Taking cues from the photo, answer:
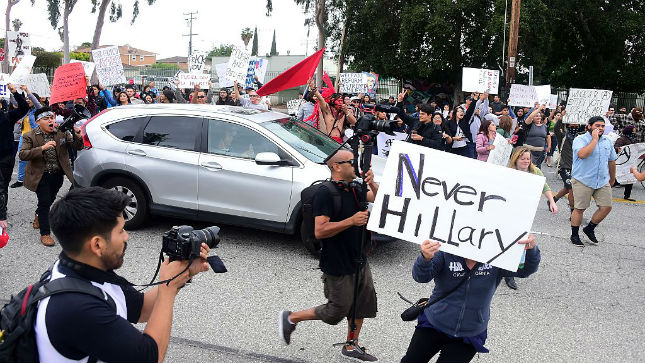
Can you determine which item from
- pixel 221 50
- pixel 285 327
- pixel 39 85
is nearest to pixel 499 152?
pixel 285 327

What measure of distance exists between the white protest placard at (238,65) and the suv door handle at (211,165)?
20.1ft

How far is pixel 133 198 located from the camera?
715 centimetres

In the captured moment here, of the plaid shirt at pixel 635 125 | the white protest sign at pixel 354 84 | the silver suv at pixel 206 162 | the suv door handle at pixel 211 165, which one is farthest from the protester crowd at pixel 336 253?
the plaid shirt at pixel 635 125

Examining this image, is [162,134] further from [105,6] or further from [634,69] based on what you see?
[105,6]

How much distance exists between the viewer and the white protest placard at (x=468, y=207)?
9.93ft

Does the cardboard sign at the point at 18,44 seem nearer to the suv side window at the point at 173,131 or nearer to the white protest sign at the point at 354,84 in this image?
the white protest sign at the point at 354,84

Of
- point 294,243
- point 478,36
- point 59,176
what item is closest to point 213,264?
point 294,243

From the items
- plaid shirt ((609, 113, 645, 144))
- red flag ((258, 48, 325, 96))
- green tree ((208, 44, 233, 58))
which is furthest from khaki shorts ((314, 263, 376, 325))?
green tree ((208, 44, 233, 58))

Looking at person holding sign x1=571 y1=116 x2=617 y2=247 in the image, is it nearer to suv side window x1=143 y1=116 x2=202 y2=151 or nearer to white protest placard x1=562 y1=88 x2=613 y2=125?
white protest placard x1=562 y1=88 x2=613 y2=125

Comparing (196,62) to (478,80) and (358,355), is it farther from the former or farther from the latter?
(358,355)

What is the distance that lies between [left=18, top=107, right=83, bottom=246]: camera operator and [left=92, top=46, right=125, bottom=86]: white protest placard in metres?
4.67

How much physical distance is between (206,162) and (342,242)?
3.18 m

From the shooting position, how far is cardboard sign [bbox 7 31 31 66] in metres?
15.2

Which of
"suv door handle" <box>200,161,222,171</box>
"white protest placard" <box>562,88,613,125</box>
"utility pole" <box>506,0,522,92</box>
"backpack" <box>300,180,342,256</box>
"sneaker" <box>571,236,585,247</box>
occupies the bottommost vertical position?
"sneaker" <box>571,236,585,247</box>
